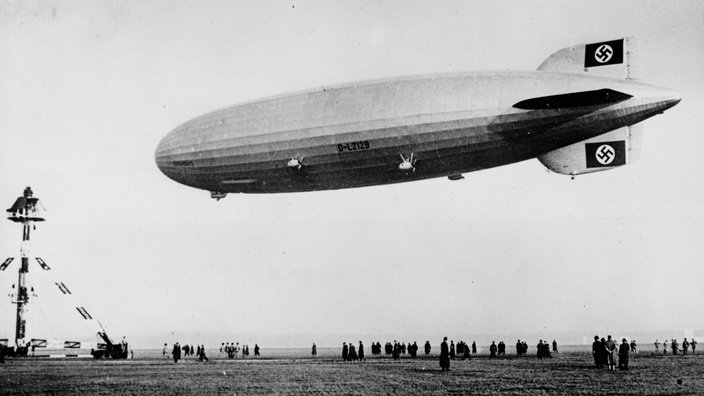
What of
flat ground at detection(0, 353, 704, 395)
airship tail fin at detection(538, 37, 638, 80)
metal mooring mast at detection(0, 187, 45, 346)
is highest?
airship tail fin at detection(538, 37, 638, 80)

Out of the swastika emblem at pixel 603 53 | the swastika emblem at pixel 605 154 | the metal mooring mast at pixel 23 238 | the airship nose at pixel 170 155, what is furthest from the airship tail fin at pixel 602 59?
the metal mooring mast at pixel 23 238

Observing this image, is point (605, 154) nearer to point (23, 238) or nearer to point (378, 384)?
point (378, 384)

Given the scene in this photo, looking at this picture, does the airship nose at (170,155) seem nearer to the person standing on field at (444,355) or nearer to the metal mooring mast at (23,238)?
the person standing on field at (444,355)

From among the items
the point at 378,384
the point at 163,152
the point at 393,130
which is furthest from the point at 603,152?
the point at 163,152

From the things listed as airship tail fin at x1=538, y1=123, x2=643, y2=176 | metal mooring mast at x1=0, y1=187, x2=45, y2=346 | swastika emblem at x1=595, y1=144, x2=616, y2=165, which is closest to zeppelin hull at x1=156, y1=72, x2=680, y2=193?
airship tail fin at x1=538, y1=123, x2=643, y2=176

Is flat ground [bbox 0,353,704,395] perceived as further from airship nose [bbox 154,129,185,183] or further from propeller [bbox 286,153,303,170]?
airship nose [bbox 154,129,185,183]

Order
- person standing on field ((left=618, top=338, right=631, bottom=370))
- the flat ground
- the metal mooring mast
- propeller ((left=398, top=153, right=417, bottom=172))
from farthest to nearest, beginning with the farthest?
the metal mooring mast → person standing on field ((left=618, top=338, right=631, bottom=370)) → propeller ((left=398, top=153, right=417, bottom=172)) → the flat ground
